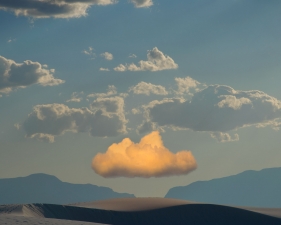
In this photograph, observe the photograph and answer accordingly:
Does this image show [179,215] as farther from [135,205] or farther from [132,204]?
[132,204]

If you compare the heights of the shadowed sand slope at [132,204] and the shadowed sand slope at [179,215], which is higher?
the shadowed sand slope at [132,204]

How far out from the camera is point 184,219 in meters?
133

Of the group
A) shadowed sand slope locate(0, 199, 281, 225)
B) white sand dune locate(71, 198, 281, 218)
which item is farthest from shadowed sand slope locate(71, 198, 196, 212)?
shadowed sand slope locate(0, 199, 281, 225)

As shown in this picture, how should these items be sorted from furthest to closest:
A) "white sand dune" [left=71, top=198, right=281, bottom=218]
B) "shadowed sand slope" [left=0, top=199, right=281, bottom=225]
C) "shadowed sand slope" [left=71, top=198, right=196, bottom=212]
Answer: "shadowed sand slope" [left=71, top=198, right=196, bottom=212], "white sand dune" [left=71, top=198, right=281, bottom=218], "shadowed sand slope" [left=0, top=199, right=281, bottom=225]

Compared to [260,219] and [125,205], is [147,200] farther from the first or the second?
[260,219]

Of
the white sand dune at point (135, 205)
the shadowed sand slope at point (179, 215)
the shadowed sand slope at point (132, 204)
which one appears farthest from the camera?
the shadowed sand slope at point (132, 204)

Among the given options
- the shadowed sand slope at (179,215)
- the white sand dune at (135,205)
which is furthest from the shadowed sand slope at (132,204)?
the shadowed sand slope at (179,215)

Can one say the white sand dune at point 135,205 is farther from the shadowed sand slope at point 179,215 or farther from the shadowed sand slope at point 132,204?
the shadowed sand slope at point 179,215

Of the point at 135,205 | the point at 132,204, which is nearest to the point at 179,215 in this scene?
the point at 135,205

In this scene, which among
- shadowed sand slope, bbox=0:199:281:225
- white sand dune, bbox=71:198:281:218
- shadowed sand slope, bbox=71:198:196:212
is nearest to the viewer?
shadowed sand slope, bbox=0:199:281:225

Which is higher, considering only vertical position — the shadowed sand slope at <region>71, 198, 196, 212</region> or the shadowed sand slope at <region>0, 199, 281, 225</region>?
the shadowed sand slope at <region>71, 198, 196, 212</region>

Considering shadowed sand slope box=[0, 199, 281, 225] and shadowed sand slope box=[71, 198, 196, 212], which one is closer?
shadowed sand slope box=[0, 199, 281, 225]

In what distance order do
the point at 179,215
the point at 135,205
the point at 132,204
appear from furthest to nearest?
the point at 132,204 → the point at 135,205 → the point at 179,215

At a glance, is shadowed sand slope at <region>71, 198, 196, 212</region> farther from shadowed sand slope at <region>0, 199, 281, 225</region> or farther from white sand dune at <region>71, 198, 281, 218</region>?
shadowed sand slope at <region>0, 199, 281, 225</region>
